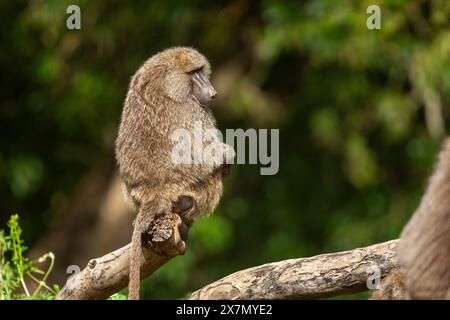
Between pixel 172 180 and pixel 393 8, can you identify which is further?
pixel 393 8

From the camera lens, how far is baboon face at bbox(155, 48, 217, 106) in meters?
6.45

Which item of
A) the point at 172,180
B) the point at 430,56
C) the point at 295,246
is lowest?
the point at 295,246

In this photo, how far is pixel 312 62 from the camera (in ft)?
41.5

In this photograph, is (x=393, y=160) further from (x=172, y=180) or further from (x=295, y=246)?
(x=172, y=180)

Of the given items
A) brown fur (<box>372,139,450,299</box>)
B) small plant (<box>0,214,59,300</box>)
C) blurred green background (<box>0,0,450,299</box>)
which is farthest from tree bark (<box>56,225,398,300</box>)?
blurred green background (<box>0,0,450,299</box>)

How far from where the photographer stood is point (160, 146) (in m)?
6.21

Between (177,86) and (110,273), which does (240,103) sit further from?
(110,273)

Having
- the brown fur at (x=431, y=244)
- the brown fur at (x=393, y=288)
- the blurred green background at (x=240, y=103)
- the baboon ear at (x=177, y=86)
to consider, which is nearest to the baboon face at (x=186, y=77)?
the baboon ear at (x=177, y=86)

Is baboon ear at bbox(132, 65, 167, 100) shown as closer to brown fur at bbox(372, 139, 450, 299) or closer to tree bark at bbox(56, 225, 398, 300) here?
tree bark at bbox(56, 225, 398, 300)

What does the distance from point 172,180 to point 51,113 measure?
314 inches

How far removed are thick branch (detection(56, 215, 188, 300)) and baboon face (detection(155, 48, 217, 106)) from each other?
2.62 feet
